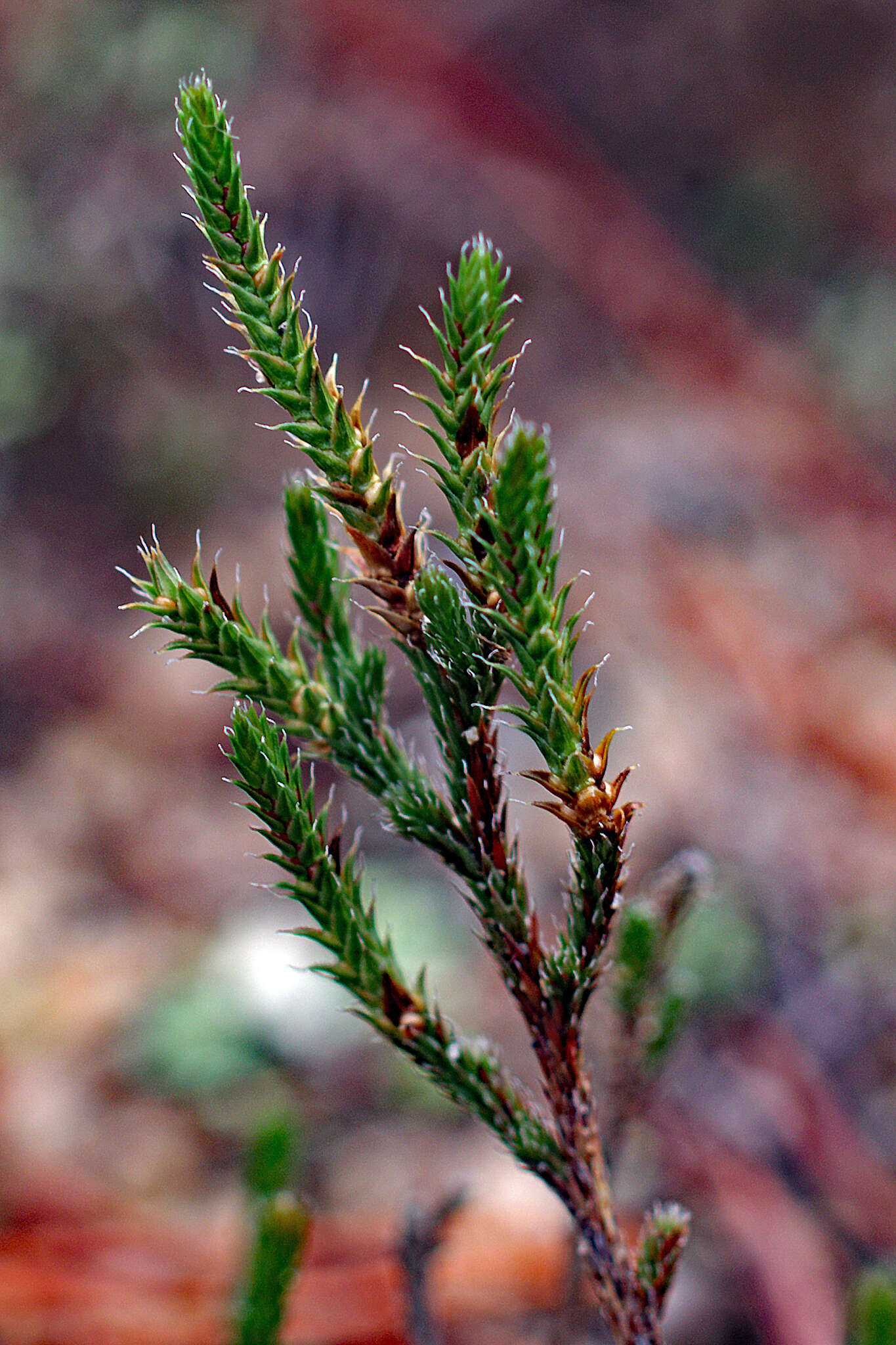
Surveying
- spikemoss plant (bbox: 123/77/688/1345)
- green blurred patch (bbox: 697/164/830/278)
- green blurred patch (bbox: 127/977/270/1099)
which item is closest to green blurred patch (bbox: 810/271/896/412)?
green blurred patch (bbox: 697/164/830/278)

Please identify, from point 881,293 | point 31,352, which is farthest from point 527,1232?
point 881,293

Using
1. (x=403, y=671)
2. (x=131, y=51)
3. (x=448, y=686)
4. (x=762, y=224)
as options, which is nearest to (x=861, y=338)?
(x=762, y=224)

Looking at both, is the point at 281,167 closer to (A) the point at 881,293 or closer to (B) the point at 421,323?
(B) the point at 421,323

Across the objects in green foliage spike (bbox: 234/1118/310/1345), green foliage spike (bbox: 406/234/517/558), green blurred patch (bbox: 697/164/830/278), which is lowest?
green foliage spike (bbox: 234/1118/310/1345)

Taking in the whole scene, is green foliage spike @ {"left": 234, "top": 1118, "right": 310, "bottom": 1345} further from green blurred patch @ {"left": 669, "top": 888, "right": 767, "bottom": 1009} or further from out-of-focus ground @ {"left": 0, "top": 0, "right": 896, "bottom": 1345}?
green blurred patch @ {"left": 669, "top": 888, "right": 767, "bottom": 1009}

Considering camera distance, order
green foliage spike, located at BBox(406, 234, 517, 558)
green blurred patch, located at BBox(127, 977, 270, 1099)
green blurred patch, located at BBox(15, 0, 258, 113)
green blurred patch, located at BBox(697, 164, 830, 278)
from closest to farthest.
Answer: green foliage spike, located at BBox(406, 234, 517, 558), green blurred patch, located at BBox(127, 977, 270, 1099), green blurred patch, located at BBox(15, 0, 258, 113), green blurred patch, located at BBox(697, 164, 830, 278)

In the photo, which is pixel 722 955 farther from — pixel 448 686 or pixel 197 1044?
pixel 448 686

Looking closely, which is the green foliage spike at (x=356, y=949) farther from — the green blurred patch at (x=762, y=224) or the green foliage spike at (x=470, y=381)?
the green blurred patch at (x=762, y=224)
